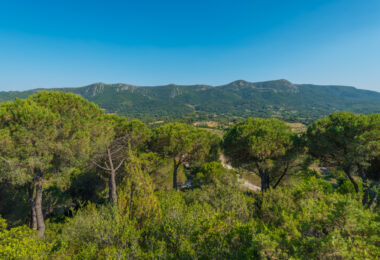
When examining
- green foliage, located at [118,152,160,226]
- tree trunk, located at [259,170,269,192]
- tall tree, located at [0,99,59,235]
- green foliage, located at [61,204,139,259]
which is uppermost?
tall tree, located at [0,99,59,235]

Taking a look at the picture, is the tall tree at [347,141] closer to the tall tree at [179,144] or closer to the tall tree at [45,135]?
the tall tree at [179,144]

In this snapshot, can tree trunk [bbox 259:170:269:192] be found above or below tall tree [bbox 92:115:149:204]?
below

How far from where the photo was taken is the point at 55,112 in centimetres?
1110

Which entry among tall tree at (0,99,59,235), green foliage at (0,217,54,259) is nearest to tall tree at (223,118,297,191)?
green foliage at (0,217,54,259)

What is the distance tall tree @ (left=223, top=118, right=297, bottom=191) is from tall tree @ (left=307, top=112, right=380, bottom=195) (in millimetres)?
2281

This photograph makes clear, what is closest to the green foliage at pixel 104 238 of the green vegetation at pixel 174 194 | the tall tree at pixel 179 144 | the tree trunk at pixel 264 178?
the green vegetation at pixel 174 194

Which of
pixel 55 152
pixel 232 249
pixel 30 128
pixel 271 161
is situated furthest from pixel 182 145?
pixel 232 249

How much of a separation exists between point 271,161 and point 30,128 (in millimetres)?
19273

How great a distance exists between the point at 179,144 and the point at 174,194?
9.14m

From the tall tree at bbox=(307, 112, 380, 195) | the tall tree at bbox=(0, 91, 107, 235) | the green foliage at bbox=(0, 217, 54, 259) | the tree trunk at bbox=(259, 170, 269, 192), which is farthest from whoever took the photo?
the tree trunk at bbox=(259, 170, 269, 192)

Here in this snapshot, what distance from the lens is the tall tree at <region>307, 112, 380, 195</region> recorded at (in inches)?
483

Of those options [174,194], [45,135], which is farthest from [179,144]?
[45,135]

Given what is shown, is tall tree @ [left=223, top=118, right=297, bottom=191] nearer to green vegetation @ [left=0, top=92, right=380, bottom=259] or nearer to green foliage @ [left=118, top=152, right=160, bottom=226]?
green vegetation @ [left=0, top=92, right=380, bottom=259]

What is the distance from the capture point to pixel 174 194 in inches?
465
